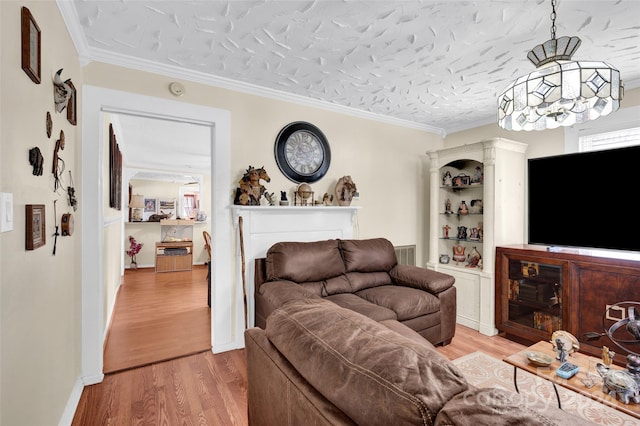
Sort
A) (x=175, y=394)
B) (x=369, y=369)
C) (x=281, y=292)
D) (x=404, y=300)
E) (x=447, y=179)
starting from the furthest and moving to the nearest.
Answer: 1. (x=447, y=179)
2. (x=404, y=300)
3. (x=281, y=292)
4. (x=175, y=394)
5. (x=369, y=369)

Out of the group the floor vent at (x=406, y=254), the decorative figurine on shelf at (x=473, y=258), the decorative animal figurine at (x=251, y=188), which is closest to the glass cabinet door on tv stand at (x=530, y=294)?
the decorative figurine on shelf at (x=473, y=258)

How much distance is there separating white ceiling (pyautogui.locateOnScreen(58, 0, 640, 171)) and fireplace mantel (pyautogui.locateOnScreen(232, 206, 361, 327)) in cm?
121

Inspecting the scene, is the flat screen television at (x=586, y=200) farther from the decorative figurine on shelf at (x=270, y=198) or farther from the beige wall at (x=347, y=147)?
the decorative figurine on shelf at (x=270, y=198)

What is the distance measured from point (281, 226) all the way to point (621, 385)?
2.62 metres

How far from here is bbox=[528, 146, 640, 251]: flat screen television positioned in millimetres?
2547

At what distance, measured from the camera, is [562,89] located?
1456 millimetres

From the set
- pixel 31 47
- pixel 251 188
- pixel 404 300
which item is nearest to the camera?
pixel 31 47

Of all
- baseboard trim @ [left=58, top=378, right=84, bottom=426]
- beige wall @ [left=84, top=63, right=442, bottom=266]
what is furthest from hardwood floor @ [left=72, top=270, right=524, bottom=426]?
beige wall @ [left=84, top=63, right=442, bottom=266]

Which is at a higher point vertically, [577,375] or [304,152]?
[304,152]

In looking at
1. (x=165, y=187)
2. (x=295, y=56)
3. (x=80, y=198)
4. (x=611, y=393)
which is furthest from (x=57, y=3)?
(x=165, y=187)

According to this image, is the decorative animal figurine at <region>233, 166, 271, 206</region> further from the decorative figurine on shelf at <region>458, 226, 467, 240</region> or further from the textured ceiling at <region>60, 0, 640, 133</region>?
the decorative figurine on shelf at <region>458, 226, 467, 240</region>

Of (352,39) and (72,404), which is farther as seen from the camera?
(352,39)

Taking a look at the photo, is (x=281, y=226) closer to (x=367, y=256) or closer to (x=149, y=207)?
(x=367, y=256)

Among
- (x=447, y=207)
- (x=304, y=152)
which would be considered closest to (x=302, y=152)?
(x=304, y=152)
